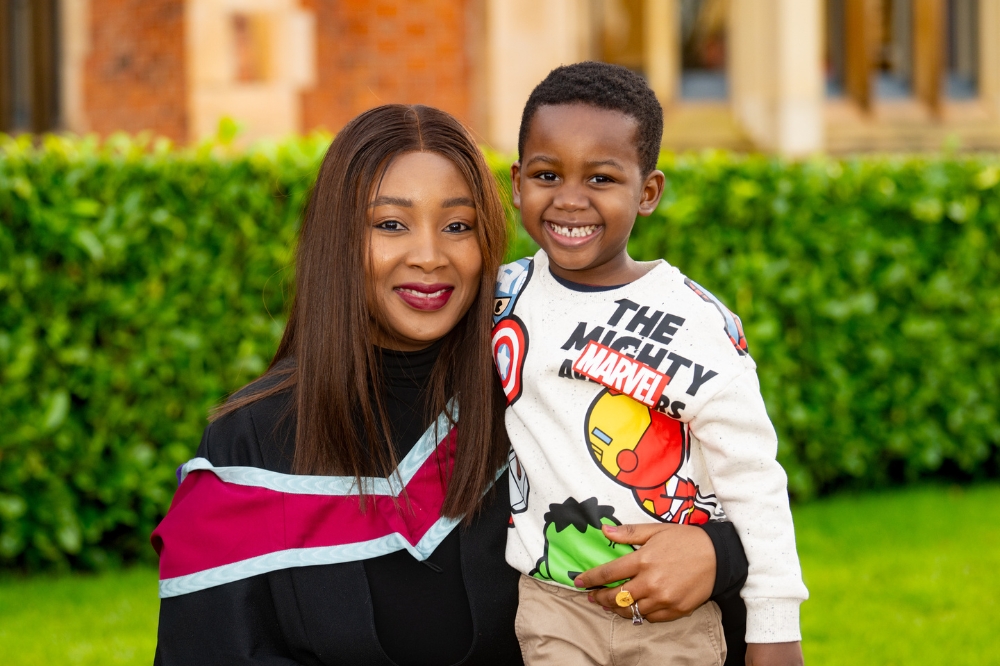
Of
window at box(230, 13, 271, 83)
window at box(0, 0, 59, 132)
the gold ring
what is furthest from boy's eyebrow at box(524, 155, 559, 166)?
window at box(0, 0, 59, 132)

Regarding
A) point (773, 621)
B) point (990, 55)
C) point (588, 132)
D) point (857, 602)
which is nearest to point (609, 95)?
point (588, 132)

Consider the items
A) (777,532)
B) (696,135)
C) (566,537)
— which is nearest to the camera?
(777,532)

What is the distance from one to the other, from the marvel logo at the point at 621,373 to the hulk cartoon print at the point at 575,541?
23 centimetres

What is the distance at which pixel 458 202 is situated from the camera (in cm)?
227

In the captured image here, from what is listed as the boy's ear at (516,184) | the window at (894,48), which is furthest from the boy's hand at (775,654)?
the window at (894,48)

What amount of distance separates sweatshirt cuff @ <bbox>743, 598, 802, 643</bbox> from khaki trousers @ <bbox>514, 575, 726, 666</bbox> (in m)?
0.16

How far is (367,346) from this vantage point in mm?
2242

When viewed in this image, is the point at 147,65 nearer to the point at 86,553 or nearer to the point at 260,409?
the point at 86,553

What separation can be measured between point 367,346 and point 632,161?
2.27 ft

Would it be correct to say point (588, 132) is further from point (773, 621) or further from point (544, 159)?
point (773, 621)

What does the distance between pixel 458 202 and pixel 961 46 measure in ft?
28.2

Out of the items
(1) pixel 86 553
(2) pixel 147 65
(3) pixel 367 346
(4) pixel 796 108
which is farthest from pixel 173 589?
(4) pixel 796 108

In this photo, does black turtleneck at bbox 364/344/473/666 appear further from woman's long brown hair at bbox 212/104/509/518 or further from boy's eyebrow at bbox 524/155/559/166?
boy's eyebrow at bbox 524/155/559/166

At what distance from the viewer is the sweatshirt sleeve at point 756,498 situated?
6.39 ft
